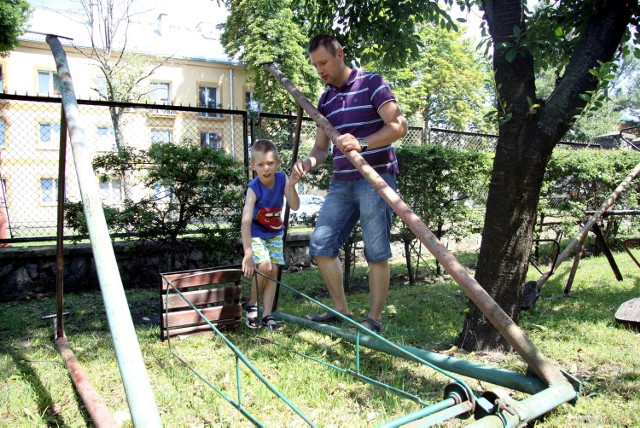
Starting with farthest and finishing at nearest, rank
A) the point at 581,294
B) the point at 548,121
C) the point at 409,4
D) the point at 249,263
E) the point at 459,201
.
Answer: the point at 459,201 < the point at 581,294 < the point at 409,4 < the point at 249,263 < the point at 548,121

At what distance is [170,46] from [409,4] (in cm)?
2782

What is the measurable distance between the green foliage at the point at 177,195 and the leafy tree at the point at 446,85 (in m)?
23.8

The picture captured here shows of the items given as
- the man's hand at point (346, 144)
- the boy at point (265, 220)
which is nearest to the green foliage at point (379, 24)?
the boy at point (265, 220)

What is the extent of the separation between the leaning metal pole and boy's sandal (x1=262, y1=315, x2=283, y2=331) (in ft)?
6.78

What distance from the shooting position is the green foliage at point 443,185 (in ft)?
19.1

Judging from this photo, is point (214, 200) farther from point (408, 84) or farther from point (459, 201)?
point (408, 84)

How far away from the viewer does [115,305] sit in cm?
122

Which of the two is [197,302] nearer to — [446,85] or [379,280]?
[379,280]

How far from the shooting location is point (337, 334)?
2926 mm

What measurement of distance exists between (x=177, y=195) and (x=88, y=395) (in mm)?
3194

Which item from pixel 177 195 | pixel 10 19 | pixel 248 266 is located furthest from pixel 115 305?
pixel 10 19

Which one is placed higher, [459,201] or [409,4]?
[409,4]

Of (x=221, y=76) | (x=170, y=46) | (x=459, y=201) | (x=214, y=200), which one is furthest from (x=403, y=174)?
(x=170, y=46)

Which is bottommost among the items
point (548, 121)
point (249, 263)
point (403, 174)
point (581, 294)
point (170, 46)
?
point (581, 294)
